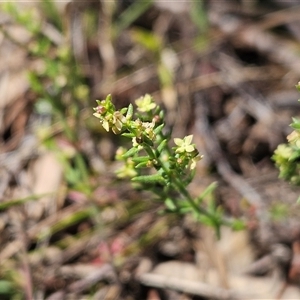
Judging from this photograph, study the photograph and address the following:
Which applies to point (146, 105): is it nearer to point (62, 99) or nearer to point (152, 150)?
point (152, 150)

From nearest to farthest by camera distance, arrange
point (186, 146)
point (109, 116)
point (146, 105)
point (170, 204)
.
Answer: point (109, 116) → point (186, 146) → point (146, 105) → point (170, 204)

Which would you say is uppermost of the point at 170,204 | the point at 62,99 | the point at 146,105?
the point at 146,105

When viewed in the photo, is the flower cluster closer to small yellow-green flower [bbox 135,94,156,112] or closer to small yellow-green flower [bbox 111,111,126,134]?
small yellow-green flower [bbox 111,111,126,134]

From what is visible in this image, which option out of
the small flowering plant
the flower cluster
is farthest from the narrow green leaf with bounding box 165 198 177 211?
the flower cluster

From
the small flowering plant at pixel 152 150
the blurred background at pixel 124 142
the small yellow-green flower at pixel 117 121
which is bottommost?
the blurred background at pixel 124 142

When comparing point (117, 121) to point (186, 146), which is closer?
point (117, 121)

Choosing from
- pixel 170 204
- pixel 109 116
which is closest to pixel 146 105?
pixel 109 116

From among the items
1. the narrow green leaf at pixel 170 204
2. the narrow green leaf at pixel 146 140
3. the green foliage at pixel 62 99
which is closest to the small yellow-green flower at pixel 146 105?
the narrow green leaf at pixel 146 140

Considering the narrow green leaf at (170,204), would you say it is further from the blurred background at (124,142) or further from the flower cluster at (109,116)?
the flower cluster at (109,116)

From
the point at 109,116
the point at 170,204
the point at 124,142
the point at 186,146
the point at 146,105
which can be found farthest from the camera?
the point at 124,142

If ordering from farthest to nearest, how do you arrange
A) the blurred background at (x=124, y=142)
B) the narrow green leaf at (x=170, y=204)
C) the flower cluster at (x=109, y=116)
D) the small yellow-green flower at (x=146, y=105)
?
the blurred background at (x=124, y=142), the narrow green leaf at (x=170, y=204), the small yellow-green flower at (x=146, y=105), the flower cluster at (x=109, y=116)
